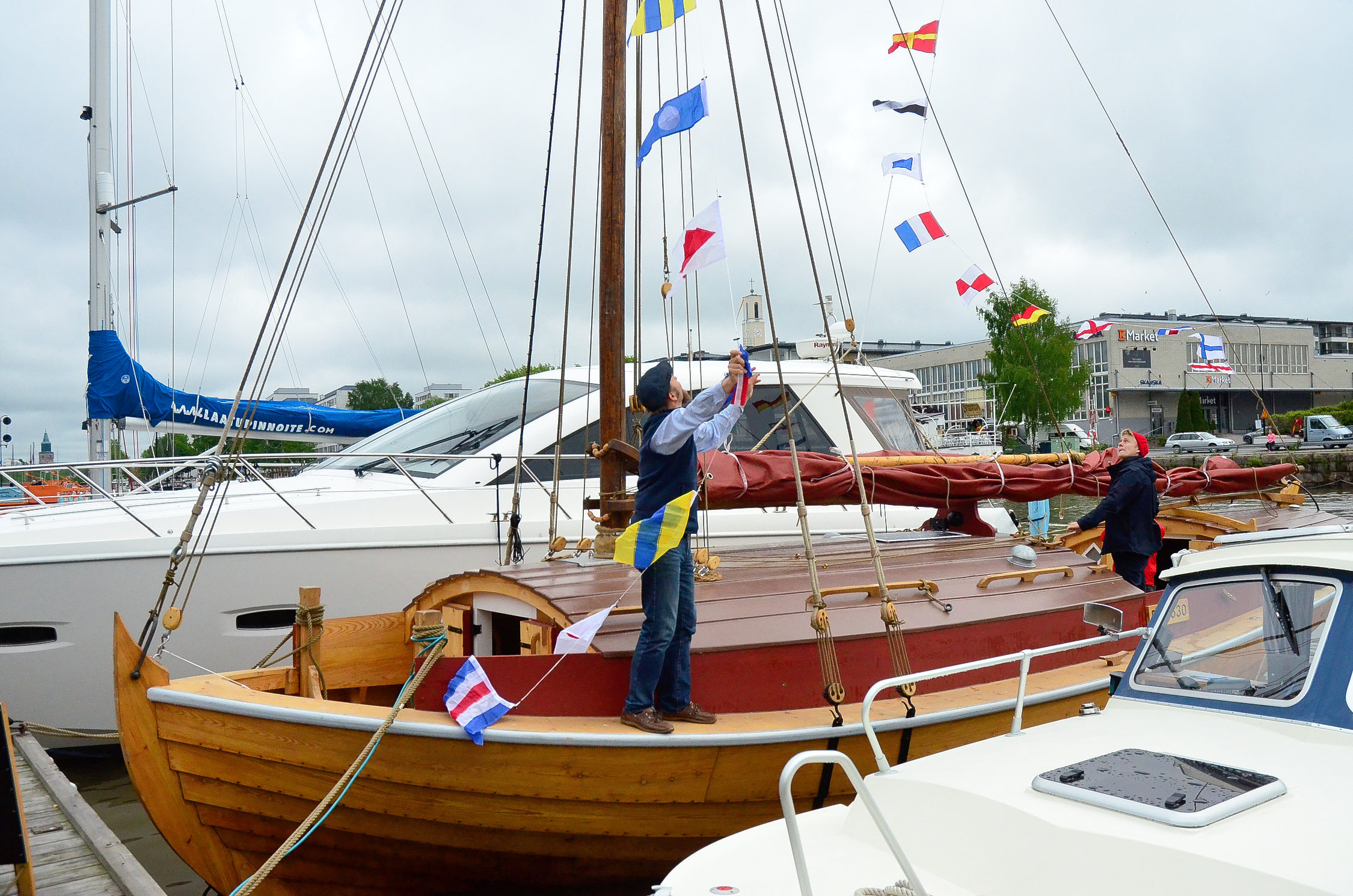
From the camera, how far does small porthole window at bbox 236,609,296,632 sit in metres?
7.68

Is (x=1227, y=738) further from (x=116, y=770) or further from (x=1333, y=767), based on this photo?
(x=116, y=770)

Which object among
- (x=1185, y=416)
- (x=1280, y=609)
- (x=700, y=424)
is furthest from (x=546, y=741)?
(x=1185, y=416)

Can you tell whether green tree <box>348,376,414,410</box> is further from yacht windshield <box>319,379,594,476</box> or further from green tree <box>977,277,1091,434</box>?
yacht windshield <box>319,379,594,476</box>

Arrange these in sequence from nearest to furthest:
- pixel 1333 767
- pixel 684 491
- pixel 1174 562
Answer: pixel 1333 767, pixel 1174 562, pixel 684 491

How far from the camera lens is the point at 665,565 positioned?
4.25 m

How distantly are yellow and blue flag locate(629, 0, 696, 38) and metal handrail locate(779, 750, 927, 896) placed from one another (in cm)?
487

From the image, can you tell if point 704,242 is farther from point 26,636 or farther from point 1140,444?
point 26,636

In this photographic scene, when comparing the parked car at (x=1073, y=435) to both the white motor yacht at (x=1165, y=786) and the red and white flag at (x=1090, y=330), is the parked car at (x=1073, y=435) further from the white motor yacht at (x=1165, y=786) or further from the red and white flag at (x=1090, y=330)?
the white motor yacht at (x=1165, y=786)

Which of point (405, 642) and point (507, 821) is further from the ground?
point (405, 642)

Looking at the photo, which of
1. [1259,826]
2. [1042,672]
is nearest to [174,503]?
[1042,672]

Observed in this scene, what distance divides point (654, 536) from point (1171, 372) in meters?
72.4

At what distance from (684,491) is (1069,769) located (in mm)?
2080

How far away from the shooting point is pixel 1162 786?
2744 millimetres

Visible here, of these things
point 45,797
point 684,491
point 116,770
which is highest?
point 684,491
